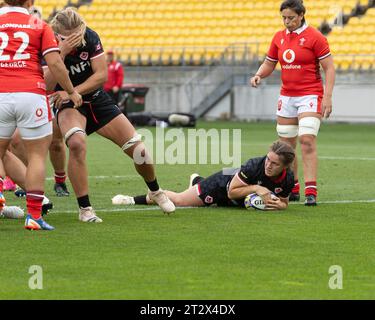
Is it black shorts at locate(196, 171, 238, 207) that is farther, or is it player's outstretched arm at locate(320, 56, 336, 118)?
player's outstretched arm at locate(320, 56, 336, 118)

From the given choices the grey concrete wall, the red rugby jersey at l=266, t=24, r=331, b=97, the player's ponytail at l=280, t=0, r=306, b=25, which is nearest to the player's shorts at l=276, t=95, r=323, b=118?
the red rugby jersey at l=266, t=24, r=331, b=97

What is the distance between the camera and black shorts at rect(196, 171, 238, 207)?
36.5 ft

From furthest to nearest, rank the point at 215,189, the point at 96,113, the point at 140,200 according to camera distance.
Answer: the point at 140,200 < the point at 215,189 < the point at 96,113

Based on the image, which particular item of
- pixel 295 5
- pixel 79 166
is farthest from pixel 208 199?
pixel 295 5

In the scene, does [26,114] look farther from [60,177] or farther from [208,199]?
[60,177]

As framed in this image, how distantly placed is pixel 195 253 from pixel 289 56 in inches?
173

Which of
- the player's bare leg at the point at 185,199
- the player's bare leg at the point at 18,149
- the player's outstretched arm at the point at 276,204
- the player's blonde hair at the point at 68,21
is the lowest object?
the player's bare leg at the point at 185,199

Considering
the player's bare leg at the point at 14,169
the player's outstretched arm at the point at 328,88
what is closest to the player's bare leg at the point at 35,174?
the player's bare leg at the point at 14,169

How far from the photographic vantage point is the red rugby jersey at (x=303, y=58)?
11805mm

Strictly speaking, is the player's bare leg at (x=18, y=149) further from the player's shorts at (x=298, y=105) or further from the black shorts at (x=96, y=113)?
the player's shorts at (x=298, y=105)

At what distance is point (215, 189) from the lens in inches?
440

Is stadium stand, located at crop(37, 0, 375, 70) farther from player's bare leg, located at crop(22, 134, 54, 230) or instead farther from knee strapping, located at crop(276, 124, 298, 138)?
player's bare leg, located at crop(22, 134, 54, 230)

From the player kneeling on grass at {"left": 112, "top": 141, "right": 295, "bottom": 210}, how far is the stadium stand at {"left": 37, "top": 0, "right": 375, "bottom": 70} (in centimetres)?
2074

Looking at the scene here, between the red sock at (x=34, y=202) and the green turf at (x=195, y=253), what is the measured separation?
7.9 inches
